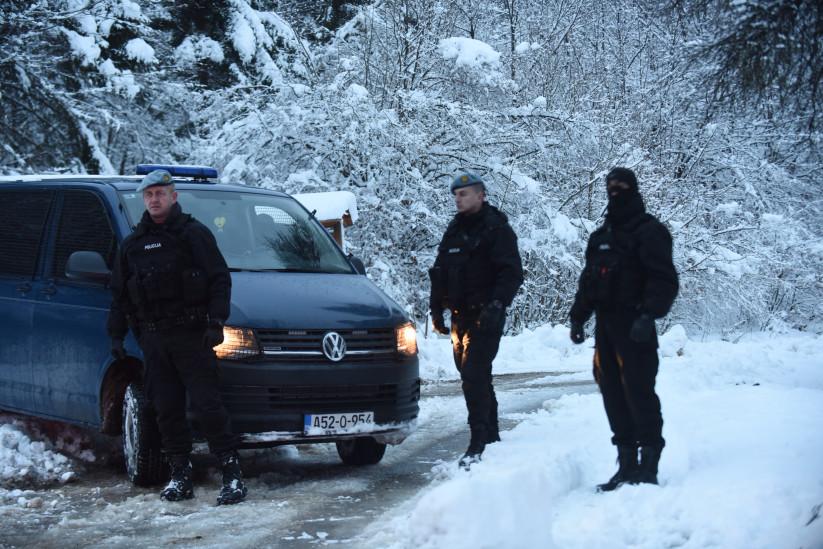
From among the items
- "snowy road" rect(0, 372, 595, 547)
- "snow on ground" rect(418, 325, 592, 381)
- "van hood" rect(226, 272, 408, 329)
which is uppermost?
"van hood" rect(226, 272, 408, 329)

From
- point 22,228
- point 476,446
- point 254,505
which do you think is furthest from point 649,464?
point 22,228

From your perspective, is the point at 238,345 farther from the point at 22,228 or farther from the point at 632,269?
the point at 22,228

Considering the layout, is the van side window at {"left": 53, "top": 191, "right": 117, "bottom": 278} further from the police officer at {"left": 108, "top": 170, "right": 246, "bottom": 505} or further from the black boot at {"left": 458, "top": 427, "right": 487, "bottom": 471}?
the black boot at {"left": 458, "top": 427, "right": 487, "bottom": 471}

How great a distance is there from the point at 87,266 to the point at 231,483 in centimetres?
169

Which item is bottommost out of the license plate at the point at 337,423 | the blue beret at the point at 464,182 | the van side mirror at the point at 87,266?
the license plate at the point at 337,423

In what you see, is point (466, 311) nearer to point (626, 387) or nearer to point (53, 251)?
point (626, 387)

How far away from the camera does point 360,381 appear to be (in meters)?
6.47

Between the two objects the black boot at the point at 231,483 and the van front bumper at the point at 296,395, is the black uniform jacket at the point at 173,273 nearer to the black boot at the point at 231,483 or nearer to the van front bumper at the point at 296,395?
the van front bumper at the point at 296,395

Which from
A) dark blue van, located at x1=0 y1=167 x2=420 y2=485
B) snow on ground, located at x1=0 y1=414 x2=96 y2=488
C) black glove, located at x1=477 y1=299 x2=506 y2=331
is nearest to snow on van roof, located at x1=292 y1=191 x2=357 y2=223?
dark blue van, located at x1=0 y1=167 x2=420 y2=485

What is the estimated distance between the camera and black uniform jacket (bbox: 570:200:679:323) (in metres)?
5.58

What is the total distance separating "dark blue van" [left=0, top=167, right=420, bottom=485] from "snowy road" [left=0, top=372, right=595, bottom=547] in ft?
0.96

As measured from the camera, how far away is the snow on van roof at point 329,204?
40.8 feet

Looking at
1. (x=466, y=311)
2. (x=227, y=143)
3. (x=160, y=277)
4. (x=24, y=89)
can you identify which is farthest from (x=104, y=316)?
(x=24, y=89)

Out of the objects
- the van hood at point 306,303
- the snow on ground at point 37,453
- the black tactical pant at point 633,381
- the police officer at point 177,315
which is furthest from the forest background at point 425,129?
the police officer at point 177,315
